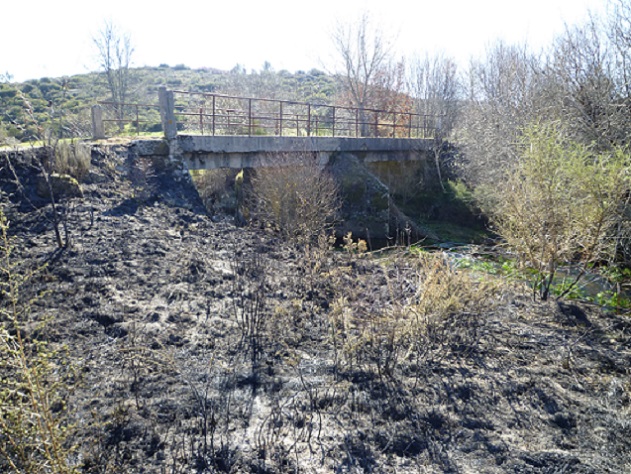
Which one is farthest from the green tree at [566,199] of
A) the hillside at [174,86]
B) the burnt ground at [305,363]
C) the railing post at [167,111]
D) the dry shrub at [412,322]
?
the railing post at [167,111]

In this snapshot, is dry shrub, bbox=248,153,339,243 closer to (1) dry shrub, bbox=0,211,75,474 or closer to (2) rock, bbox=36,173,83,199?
(2) rock, bbox=36,173,83,199

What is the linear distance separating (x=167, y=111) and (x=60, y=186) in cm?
353

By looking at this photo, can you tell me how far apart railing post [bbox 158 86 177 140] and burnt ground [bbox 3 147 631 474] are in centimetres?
389

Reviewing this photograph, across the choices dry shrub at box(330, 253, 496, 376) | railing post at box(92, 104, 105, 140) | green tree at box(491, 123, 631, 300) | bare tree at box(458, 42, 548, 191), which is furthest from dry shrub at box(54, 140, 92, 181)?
bare tree at box(458, 42, 548, 191)

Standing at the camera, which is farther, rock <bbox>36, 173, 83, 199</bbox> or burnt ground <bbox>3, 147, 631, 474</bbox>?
rock <bbox>36, 173, 83, 199</bbox>

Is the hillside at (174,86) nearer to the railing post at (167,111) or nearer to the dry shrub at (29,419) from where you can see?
the railing post at (167,111)

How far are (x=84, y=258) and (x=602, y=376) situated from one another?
667cm

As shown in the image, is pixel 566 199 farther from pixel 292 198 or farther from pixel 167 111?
pixel 167 111

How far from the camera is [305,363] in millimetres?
4738

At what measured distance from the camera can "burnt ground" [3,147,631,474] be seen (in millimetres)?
3443

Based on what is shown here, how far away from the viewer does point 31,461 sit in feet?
9.04

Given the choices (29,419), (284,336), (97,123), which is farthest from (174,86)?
(29,419)

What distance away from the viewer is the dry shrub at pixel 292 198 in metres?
10.9

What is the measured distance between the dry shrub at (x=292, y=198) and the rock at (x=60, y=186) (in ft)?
13.1
